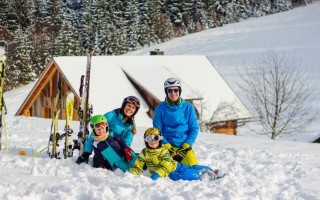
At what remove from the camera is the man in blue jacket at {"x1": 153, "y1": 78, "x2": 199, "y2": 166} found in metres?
7.76

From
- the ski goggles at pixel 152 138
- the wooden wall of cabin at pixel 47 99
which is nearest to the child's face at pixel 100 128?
the ski goggles at pixel 152 138

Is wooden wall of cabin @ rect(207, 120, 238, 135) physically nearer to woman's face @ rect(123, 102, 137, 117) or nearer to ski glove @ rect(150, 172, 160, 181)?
woman's face @ rect(123, 102, 137, 117)

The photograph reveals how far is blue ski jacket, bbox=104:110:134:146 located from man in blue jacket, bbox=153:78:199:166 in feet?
1.68

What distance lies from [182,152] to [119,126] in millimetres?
1157

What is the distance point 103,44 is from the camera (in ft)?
209

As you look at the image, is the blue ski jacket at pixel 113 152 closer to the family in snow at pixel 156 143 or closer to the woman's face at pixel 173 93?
the family in snow at pixel 156 143

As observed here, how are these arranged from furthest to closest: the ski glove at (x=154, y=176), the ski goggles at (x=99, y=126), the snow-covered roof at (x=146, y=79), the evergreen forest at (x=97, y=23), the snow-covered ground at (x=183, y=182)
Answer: the evergreen forest at (x=97, y=23)
the snow-covered roof at (x=146, y=79)
the ski goggles at (x=99, y=126)
the ski glove at (x=154, y=176)
the snow-covered ground at (x=183, y=182)

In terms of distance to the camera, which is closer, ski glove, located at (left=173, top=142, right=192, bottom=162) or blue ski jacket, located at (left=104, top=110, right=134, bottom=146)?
ski glove, located at (left=173, top=142, right=192, bottom=162)

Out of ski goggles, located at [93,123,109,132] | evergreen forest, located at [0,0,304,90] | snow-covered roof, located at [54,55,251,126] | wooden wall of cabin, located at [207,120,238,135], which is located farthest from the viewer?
evergreen forest, located at [0,0,304,90]

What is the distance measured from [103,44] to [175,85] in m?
57.0

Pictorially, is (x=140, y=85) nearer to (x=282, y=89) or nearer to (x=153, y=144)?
(x=282, y=89)

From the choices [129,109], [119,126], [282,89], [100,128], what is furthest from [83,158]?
[282,89]

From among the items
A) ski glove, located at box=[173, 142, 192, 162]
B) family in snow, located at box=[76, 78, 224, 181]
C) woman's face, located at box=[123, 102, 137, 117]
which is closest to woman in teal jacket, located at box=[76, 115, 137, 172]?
family in snow, located at box=[76, 78, 224, 181]

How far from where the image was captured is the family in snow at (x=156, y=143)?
7.03m
